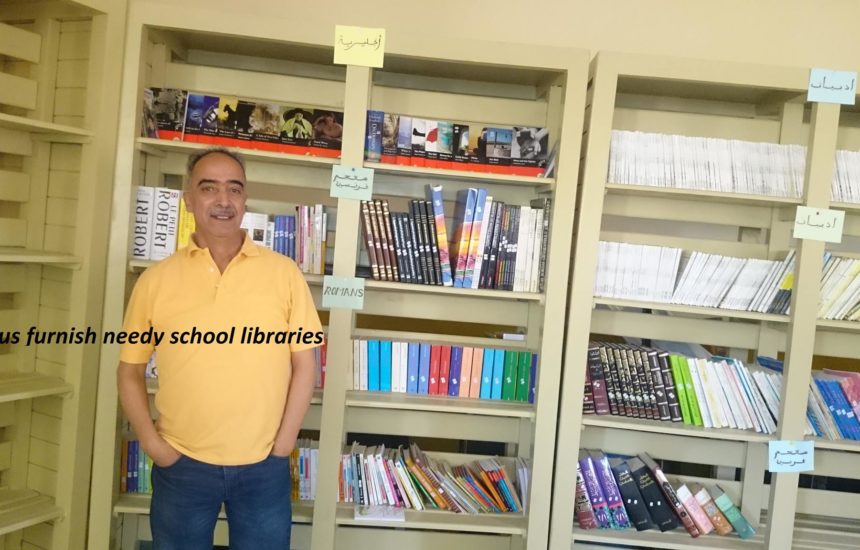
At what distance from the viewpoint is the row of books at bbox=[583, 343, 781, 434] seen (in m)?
2.45

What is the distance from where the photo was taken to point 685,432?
7.80 ft

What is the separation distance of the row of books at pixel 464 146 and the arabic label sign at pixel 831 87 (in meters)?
0.90

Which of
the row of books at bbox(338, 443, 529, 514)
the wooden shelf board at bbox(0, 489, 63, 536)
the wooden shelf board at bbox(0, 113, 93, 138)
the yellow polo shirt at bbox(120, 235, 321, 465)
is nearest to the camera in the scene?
the yellow polo shirt at bbox(120, 235, 321, 465)

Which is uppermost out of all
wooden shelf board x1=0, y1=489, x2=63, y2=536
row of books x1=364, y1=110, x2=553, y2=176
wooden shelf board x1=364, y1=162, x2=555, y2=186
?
row of books x1=364, y1=110, x2=553, y2=176

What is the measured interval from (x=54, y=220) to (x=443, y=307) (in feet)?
4.76

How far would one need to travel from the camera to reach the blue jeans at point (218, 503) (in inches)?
74.3

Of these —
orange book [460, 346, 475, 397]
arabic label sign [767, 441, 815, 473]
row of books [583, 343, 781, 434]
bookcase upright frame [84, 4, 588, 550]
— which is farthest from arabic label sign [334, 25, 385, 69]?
arabic label sign [767, 441, 815, 473]

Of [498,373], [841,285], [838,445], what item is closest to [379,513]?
[498,373]

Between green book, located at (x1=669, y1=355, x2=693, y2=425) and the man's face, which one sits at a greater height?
the man's face

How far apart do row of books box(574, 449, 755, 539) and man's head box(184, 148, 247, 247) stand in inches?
59.8

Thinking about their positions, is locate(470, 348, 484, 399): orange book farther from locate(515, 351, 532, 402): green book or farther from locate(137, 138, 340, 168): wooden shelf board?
locate(137, 138, 340, 168): wooden shelf board

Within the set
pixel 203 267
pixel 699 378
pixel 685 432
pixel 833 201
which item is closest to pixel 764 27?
pixel 833 201

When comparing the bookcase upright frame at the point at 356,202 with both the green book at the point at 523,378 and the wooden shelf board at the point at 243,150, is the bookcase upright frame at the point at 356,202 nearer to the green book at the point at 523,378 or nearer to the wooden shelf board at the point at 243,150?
the wooden shelf board at the point at 243,150

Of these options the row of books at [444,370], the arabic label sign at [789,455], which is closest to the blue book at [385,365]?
the row of books at [444,370]
